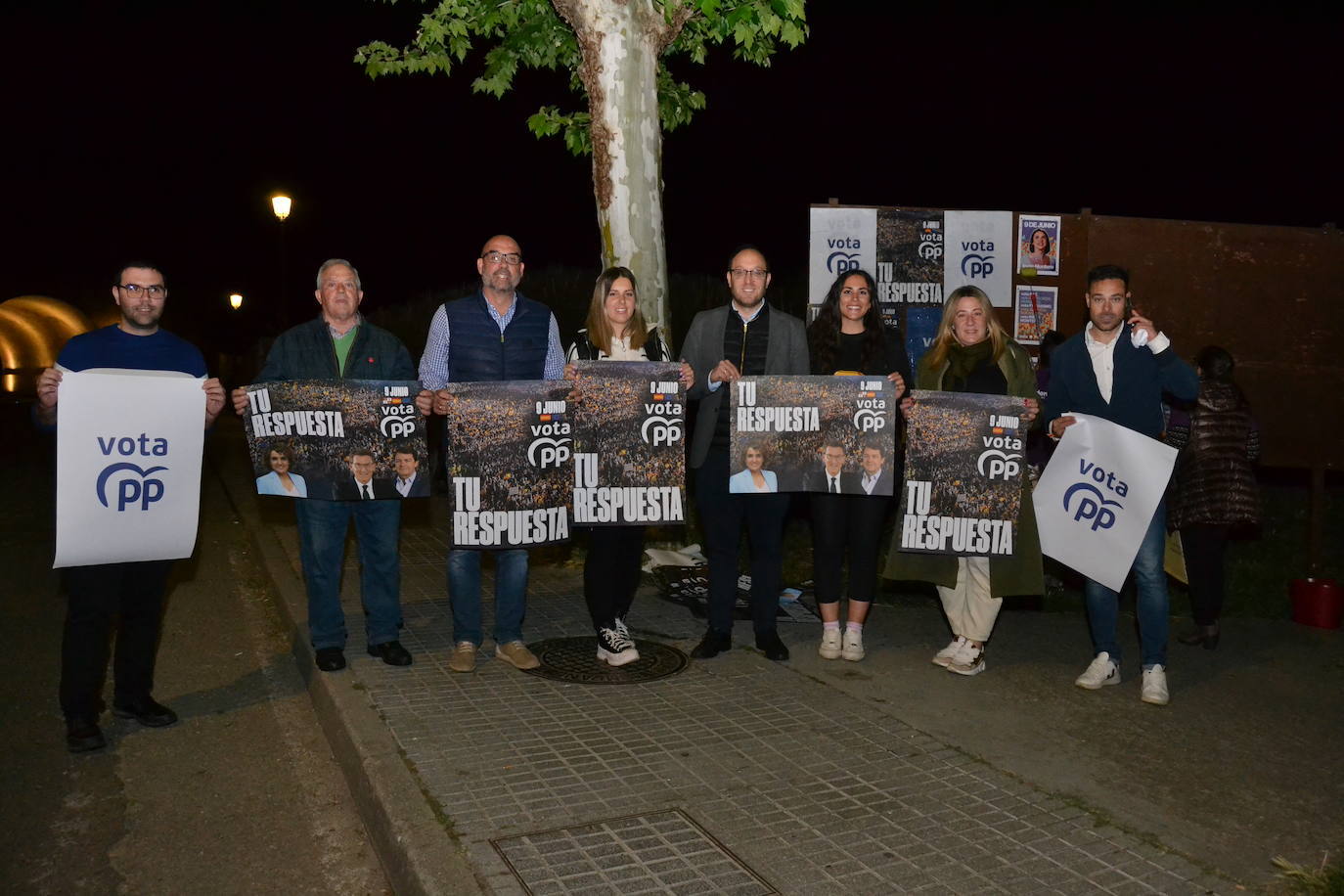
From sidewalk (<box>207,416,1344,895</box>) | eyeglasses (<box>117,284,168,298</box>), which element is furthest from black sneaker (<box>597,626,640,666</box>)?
eyeglasses (<box>117,284,168,298</box>)

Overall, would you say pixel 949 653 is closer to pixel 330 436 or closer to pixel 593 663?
pixel 593 663

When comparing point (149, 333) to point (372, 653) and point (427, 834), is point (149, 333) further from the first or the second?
point (427, 834)

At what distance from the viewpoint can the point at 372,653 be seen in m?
6.57

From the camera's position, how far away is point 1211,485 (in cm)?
733

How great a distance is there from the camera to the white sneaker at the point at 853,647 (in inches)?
260

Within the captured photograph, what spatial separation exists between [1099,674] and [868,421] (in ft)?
6.15

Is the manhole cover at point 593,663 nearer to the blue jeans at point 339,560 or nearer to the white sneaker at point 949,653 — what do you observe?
the blue jeans at point 339,560

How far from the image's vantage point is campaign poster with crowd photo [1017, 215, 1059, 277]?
1038 cm

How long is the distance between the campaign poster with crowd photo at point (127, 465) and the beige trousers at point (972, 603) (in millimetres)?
Answer: 4187

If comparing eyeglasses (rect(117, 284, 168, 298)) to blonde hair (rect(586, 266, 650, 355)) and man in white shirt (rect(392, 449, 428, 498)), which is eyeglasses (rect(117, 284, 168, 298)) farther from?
blonde hair (rect(586, 266, 650, 355))

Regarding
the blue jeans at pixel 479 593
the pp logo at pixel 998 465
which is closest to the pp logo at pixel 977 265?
the pp logo at pixel 998 465

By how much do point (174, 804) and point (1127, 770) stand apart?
13.6 feet

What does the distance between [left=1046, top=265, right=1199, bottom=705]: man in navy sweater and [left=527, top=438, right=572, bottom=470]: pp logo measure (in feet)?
8.89

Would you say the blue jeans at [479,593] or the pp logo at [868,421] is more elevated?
the pp logo at [868,421]
